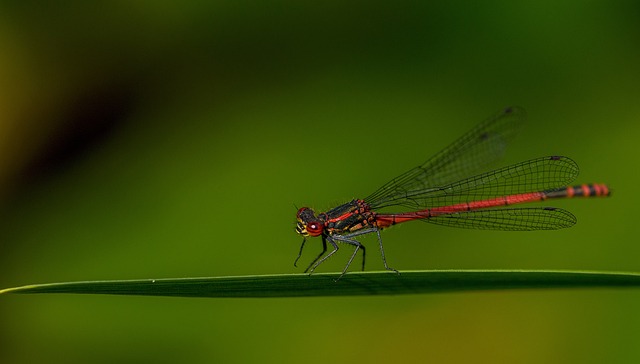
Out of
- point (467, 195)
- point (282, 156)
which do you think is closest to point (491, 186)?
point (467, 195)

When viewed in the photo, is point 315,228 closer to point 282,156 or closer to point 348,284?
point 282,156

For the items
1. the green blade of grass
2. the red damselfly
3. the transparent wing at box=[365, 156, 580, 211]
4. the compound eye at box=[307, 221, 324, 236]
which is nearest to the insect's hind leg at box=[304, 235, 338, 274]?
the red damselfly

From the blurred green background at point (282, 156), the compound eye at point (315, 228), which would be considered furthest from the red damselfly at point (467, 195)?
the blurred green background at point (282, 156)

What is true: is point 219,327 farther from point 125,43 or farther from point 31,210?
point 125,43

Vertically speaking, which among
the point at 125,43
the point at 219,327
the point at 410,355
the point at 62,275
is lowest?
the point at 410,355

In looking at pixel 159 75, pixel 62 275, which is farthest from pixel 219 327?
pixel 159 75

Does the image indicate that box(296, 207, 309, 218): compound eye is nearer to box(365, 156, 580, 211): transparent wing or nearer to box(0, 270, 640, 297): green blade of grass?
box(365, 156, 580, 211): transparent wing

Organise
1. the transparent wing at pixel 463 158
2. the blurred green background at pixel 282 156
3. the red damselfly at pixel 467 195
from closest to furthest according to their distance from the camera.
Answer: the blurred green background at pixel 282 156 < the red damselfly at pixel 467 195 < the transparent wing at pixel 463 158

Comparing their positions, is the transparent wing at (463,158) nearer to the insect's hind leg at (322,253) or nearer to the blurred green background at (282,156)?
the blurred green background at (282,156)
